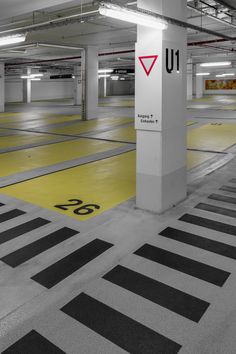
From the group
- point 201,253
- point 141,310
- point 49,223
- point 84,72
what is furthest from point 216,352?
point 84,72

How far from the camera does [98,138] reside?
1527 cm

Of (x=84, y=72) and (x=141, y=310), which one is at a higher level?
(x=84, y=72)

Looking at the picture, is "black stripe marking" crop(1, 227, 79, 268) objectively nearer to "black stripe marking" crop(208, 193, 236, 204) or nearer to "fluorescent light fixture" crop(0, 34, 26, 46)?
"black stripe marking" crop(208, 193, 236, 204)

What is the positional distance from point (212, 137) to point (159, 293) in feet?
39.3

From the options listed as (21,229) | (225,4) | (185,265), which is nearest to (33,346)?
(185,265)

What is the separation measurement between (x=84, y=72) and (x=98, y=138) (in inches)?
312

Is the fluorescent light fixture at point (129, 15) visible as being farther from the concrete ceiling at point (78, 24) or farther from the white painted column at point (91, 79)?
the white painted column at point (91, 79)

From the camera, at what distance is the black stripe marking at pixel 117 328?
3037mm

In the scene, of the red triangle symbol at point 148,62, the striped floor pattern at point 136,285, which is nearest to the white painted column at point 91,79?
the red triangle symbol at point 148,62

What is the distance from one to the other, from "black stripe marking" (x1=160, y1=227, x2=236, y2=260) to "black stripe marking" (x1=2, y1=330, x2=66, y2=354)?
2659mm

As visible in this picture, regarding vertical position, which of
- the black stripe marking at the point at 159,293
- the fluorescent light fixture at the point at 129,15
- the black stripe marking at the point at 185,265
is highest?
the fluorescent light fixture at the point at 129,15

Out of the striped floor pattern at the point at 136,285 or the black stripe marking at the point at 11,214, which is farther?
the black stripe marking at the point at 11,214

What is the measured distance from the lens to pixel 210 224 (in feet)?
19.0

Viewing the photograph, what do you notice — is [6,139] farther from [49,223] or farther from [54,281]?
[54,281]
